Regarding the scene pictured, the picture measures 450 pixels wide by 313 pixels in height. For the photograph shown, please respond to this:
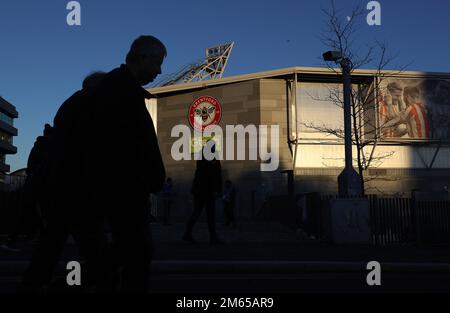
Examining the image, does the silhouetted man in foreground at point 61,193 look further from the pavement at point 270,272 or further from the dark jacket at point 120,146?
the pavement at point 270,272

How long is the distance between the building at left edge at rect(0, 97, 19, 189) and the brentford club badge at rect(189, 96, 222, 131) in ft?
240

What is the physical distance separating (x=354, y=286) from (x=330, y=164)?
28224 millimetres

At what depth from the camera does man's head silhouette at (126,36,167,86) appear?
3.17 m

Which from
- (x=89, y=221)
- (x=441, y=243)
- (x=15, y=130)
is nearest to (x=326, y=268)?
(x=89, y=221)

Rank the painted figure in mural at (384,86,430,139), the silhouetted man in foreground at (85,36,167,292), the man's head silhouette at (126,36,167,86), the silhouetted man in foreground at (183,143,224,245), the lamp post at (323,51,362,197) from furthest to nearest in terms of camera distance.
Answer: the painted figure in mural at (384,86,430,139) < the lamp post at (323,51,362,197) < the silhouetted man in foreground at (183,143,224,245) < the man's head silhouette at (126,36,167,86) < the silhouetted man in foreground at (85,36,167,292)

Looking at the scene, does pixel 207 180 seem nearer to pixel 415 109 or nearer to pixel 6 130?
pixel 415 109

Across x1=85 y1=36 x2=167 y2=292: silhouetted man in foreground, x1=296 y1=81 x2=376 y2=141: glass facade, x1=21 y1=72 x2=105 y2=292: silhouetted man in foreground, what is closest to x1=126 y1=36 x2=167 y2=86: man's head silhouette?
x1=85 y1=36 x2=167 y2=292: silhouetted man in foreground

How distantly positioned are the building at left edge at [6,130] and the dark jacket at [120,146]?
102 meters

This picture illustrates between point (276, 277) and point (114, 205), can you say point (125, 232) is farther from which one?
point (276, 277)

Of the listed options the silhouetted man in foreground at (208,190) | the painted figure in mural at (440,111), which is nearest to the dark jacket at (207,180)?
the silhouetted man in foreground at (208,190)

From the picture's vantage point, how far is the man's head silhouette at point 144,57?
3.17 metres

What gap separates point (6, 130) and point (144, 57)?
106 m

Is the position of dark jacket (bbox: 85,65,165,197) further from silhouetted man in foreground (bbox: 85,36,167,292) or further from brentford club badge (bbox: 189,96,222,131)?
brentford club badge (bbox: 189,96,222,131)

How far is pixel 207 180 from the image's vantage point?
9539mm
